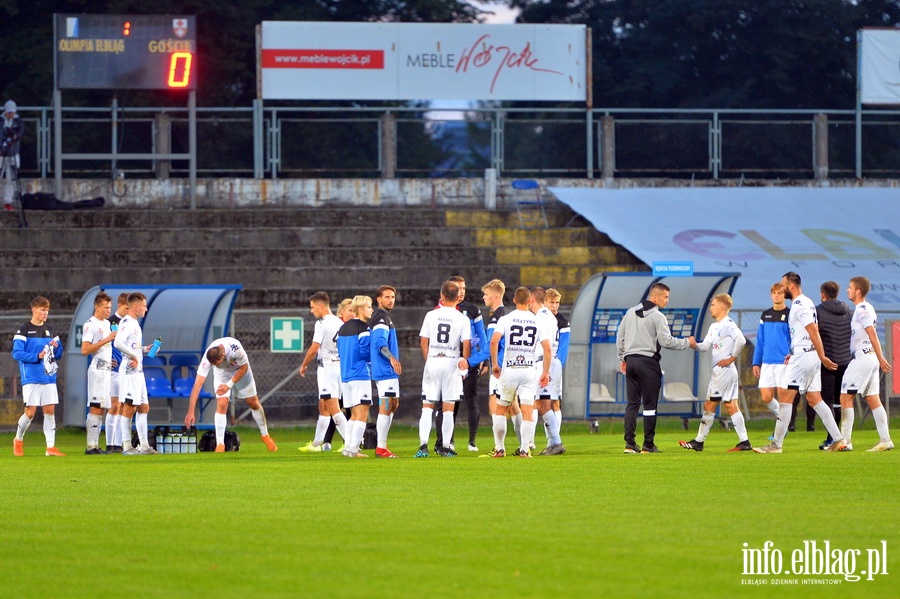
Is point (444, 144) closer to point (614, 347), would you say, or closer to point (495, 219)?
point (495, 219)

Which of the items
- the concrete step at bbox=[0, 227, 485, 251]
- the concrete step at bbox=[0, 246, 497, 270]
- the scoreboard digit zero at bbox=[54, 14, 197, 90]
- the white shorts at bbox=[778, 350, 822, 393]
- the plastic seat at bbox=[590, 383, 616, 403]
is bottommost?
the plastic seat at bbox=[590, 383, 616, 403]

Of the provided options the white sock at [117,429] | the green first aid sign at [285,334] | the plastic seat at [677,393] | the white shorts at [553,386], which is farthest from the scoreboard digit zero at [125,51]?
the white shorts at [553,386]

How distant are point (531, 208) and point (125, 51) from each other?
9951mm

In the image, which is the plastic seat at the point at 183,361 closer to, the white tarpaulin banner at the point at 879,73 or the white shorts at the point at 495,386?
the white shorts at the point at 495,386

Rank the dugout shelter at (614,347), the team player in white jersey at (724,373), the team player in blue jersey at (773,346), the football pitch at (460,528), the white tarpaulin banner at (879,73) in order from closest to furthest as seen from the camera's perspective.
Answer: the football pitch at (460,528) < the team player in white jersey at (724,373) < the team player in blue jersey at (773,346) < the dugout shelter at (614,347) < the white tarpaulin banner at (879,73)

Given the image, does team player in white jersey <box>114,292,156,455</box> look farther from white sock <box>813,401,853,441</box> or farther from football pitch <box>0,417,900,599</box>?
white sock <box>813,401,853,441</box>

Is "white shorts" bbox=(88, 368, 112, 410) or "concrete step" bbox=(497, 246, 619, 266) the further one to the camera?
"concrete step" bbox=(497, 246, 619, 266)

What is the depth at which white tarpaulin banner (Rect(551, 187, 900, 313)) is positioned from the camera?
28.7m

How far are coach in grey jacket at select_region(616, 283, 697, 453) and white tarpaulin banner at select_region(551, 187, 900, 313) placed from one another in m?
10.4

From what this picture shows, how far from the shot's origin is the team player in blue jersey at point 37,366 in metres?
18.6

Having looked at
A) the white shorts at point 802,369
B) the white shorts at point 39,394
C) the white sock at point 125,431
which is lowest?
the white sock at point 125,431

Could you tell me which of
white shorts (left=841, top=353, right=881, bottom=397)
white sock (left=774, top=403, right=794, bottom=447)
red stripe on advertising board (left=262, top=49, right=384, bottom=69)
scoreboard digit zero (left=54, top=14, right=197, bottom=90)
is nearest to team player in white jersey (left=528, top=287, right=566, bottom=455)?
white sock (left=774, top=403, right=794, bottom=447)

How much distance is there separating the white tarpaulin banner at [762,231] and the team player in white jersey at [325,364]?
34.3 ft

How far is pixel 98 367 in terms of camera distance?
1908cm
